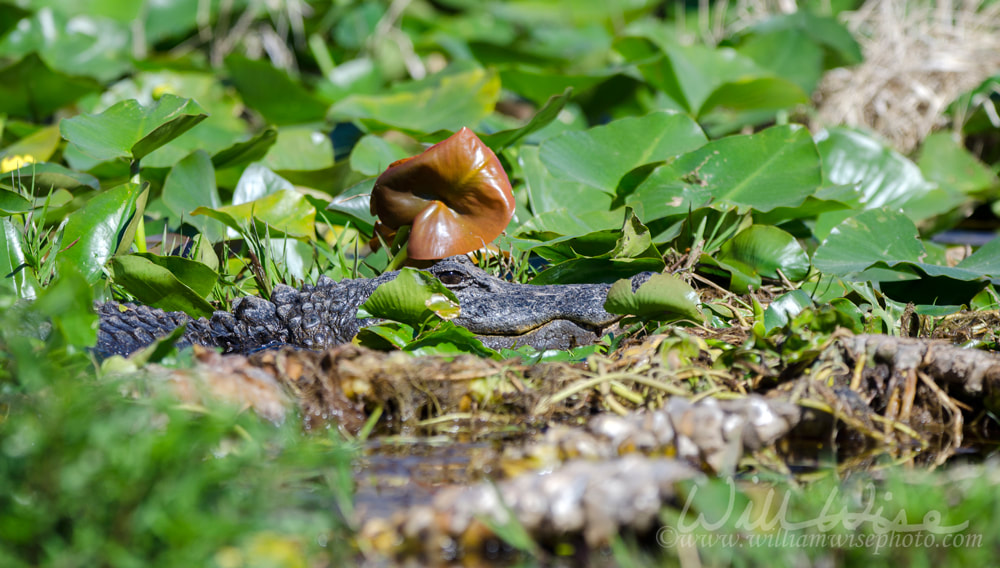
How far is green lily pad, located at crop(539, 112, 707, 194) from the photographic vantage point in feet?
7.39

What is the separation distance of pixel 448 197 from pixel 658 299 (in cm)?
57

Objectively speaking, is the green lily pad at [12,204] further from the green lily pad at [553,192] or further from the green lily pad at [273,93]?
the green lily pad at [273,93]

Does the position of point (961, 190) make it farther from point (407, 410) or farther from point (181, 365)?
point (181, 365)

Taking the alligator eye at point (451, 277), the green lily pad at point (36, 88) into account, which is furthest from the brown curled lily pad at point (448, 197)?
the green lily pad at point (36, 88)

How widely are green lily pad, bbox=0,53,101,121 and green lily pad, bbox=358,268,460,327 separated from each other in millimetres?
2066

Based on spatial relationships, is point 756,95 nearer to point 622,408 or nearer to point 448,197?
point 448,197

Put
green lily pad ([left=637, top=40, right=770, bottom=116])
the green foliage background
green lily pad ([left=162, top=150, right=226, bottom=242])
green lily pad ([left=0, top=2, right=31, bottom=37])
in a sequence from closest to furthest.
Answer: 1. the green foliage background
2. green lily pad ([left=162, top=150, right=226, bottom=242])
3. green lily pad ([left=637, top=40, right=770, bottom=116])
4. green lily pad ([left=0, top=2, right=31, bottom=37])

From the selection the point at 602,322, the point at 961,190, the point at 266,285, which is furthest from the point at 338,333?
the point at 961,190

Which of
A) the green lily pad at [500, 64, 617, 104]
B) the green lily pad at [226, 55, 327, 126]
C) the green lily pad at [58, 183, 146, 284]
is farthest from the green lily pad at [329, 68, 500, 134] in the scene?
the green lily pad at [58, 183, 146, 284]

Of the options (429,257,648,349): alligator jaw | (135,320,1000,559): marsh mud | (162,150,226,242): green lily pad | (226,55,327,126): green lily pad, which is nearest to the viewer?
(135,320,1000,559): marsh mud

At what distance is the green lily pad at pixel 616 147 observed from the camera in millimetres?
2252

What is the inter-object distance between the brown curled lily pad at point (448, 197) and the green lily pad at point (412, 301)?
0.18m

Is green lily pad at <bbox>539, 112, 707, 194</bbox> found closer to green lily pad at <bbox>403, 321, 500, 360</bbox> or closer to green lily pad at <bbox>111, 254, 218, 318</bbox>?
green lily pad at <bbox>403, 321, 500, 360</bbox>

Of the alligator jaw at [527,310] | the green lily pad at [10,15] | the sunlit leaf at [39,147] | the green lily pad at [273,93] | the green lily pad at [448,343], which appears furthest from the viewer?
the green lily pad at [10,15]
